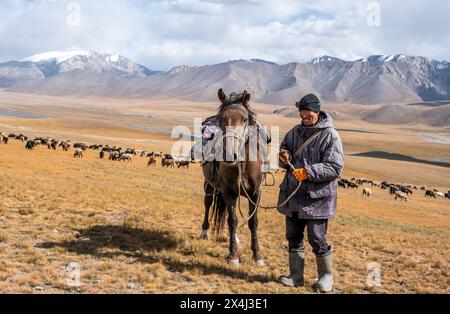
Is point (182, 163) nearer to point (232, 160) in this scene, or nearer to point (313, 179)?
point (232, 160)

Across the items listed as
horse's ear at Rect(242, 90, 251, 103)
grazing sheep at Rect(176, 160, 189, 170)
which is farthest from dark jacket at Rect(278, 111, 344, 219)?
grazing sheep at Rect(176, 160, 189, 170)

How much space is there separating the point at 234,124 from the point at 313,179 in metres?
1.79

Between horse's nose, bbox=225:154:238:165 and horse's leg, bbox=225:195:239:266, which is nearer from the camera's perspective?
horse's nose, bbox=225:154:238:165

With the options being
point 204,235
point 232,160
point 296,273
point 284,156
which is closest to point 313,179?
point 284,156

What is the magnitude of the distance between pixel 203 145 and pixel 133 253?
287 centimetres

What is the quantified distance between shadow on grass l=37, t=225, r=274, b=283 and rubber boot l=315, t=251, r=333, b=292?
980 millimetres

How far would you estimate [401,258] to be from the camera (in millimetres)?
10836

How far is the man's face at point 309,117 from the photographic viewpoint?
708 cm

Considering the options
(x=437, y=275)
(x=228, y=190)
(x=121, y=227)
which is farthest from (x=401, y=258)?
(x=121, y=227)

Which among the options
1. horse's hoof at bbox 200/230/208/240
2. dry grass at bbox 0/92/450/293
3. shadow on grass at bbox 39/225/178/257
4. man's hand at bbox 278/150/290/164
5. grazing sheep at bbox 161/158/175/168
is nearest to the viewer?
man's hand at bbox 278/150/290/164

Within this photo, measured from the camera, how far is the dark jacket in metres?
6.91

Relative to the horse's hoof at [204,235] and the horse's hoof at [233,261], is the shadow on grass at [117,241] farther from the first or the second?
the horse's hoof at [233,261]

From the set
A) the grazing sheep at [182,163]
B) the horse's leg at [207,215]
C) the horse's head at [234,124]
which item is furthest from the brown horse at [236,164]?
the grazing sheep at [182,163]

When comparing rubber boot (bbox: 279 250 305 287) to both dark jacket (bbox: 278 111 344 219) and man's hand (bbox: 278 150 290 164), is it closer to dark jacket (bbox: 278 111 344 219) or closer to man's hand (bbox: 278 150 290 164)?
dark jacket (bbox: 278 111 344 219)
